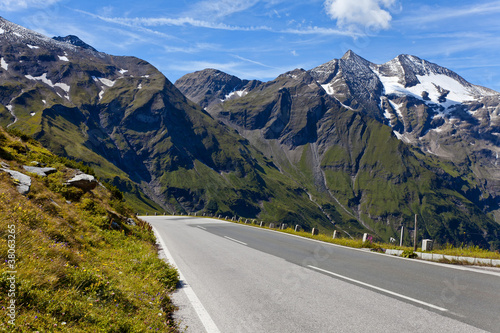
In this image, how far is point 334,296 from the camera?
6.48 metres

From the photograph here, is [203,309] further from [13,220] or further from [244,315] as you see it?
[13,220]

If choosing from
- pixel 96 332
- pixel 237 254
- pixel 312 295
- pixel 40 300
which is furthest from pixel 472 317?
pixel 237 254

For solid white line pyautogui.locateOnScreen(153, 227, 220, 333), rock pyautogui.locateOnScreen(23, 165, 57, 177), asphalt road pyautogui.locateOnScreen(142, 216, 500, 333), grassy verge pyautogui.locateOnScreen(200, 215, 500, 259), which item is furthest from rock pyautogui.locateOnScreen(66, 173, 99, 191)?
grassy verge pyautogui.locateOnScreen(200, 215, 500, 259)

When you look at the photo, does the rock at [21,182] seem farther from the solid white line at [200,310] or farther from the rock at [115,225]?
the solid white line at [200,310]

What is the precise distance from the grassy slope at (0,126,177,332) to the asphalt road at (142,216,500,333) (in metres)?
0.84

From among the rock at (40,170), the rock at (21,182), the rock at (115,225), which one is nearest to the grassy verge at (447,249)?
the rock at (115,225)

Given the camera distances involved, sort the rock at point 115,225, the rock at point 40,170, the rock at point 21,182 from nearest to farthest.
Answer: the rock at point 21,182 → the rock at point 40,170 → the rock at point 115,225

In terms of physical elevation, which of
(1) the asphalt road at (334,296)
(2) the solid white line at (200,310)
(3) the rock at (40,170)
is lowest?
(2) the solid white line at (200,310)

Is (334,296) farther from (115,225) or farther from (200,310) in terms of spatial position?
(115,225)

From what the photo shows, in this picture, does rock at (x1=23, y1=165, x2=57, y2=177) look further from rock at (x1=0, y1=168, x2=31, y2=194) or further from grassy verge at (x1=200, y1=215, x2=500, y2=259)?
grassy verge at (x1=200, y1=215, x2=500, y2=259)

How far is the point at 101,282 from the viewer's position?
5.12 metres

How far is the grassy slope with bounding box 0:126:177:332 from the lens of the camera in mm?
3895

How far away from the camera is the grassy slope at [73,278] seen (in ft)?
12.8

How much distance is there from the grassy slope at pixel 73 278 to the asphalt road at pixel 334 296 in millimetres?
837
